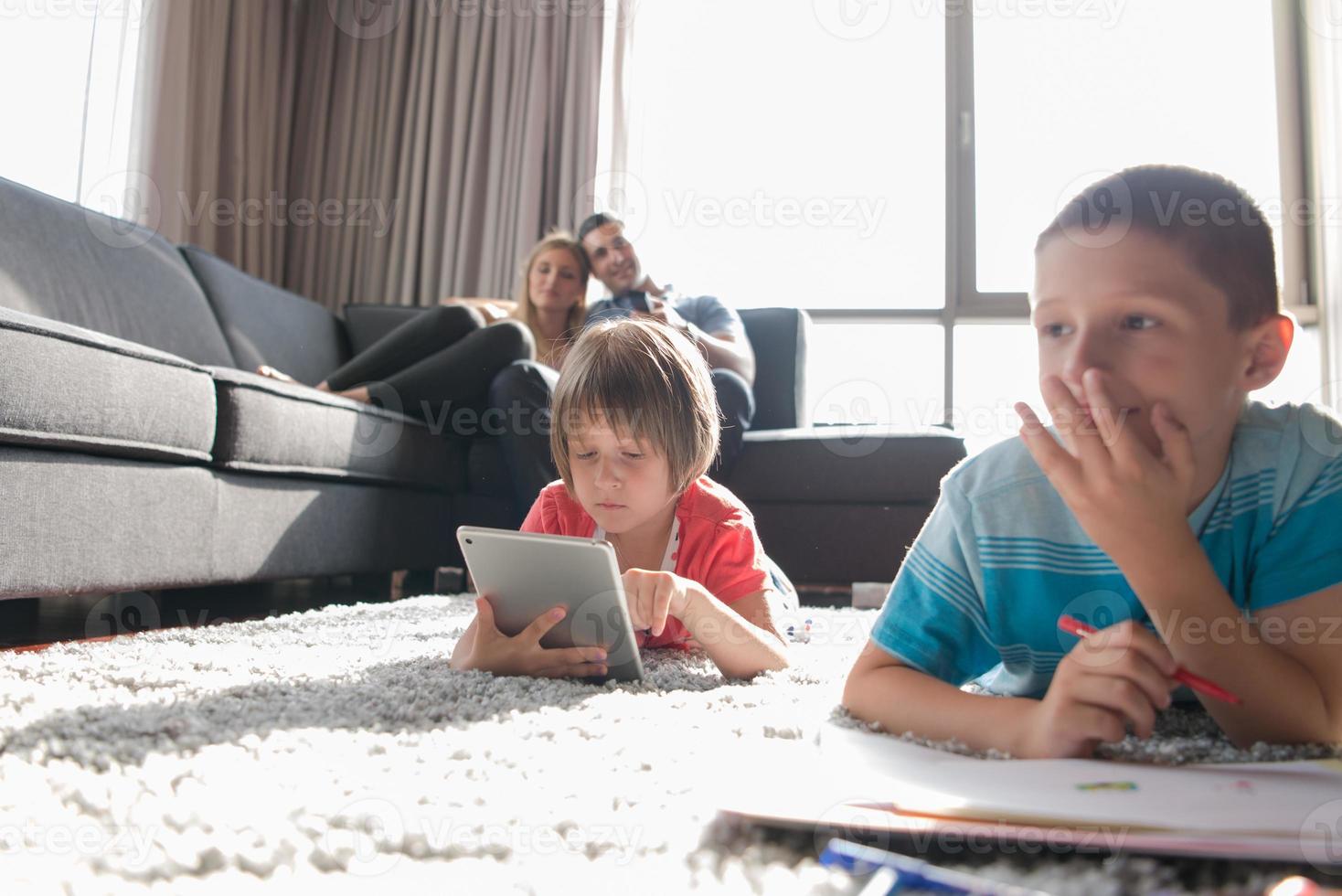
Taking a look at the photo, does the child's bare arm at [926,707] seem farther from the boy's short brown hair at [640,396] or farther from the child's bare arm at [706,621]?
the boy's short brown hair at [640,396]

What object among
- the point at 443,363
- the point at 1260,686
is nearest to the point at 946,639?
the point at 1260,686

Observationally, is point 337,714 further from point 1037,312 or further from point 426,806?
point 1037,312

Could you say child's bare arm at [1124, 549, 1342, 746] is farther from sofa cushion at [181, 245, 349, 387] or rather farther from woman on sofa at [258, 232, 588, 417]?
sofa cushion at [181, 245, 349, 387]

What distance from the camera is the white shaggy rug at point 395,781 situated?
40 cm

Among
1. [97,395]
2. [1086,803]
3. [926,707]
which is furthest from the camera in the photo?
[97,395]

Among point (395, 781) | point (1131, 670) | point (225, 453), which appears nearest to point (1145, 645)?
point (1131, 670)

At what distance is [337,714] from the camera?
73 cm

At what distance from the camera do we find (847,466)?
7.38 ft

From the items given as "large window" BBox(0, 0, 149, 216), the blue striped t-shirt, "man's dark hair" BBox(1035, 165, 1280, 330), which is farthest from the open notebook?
"large window" BBox(0, 0, 149, 216)

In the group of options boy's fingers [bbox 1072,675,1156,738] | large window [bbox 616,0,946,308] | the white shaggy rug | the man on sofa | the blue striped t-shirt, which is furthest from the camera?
large window [bbox 616,0,946,308]

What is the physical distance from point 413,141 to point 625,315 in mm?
1885

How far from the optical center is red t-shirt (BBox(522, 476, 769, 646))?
3.72 feet

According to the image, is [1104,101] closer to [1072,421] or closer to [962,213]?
[962,213]

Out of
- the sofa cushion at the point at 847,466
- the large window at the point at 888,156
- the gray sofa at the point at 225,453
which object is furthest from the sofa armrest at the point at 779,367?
the large window at the point at 888,156
